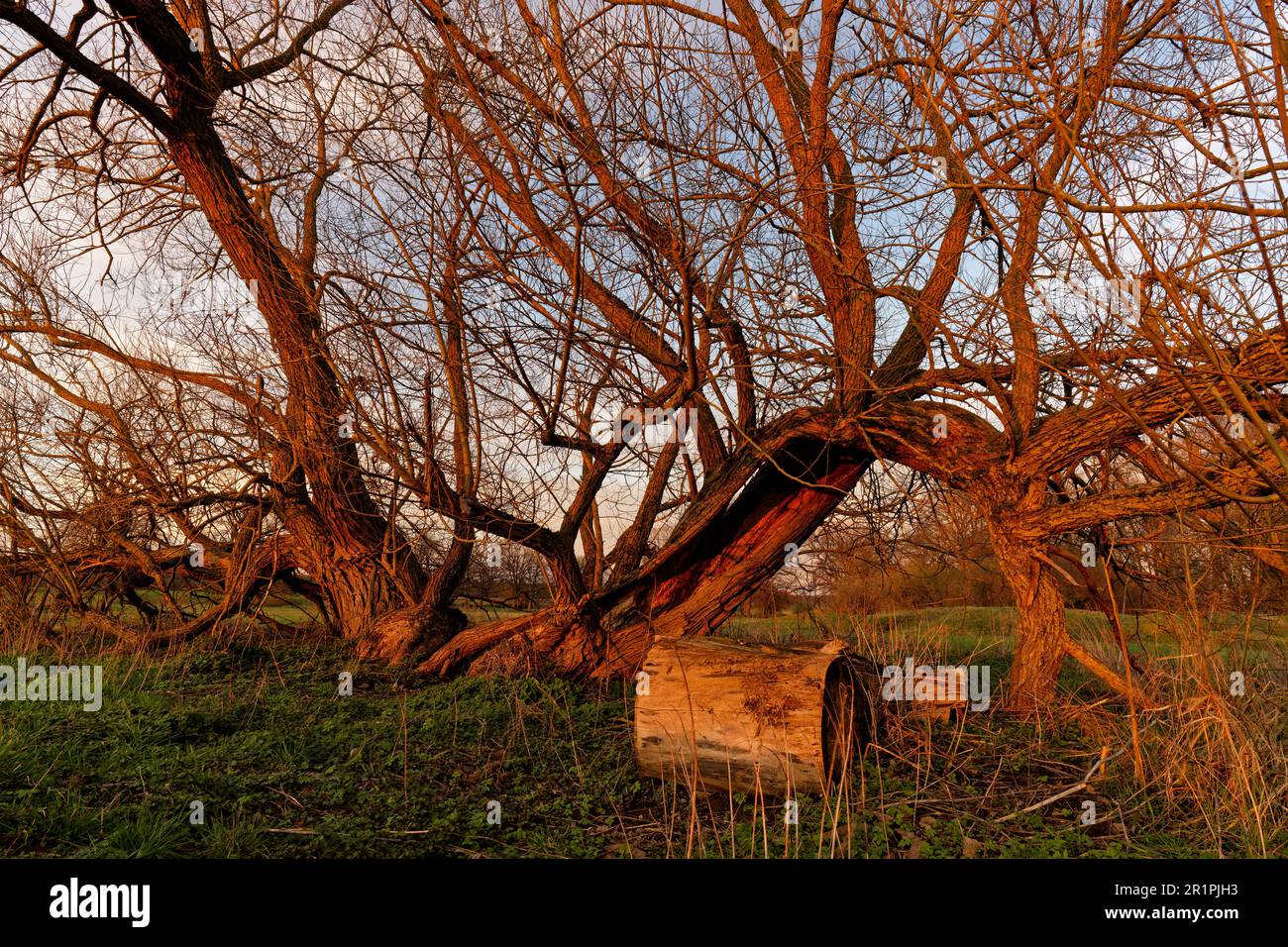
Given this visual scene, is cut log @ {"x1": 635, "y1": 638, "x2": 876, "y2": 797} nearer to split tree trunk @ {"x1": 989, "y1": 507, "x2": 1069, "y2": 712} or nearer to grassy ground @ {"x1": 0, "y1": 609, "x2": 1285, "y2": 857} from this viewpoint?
grassy ground @ {"x1": 0, "y1": 609, "x2": 1285, "y2": 857}

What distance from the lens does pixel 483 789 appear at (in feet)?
14.4

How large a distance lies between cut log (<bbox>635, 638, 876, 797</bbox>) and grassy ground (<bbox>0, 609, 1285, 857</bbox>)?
0.14 meters

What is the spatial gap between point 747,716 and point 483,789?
4.58 ft

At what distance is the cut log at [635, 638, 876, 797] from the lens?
421 centimetres

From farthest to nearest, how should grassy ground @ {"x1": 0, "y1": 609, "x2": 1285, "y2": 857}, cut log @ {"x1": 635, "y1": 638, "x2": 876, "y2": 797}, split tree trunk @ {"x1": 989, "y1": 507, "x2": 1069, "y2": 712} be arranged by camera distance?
split tree trunk @ {"x1": 989, "y1": 507, "x2": 1069, "y2": 712} < cut log @ {"x1": 635, "y1": 638, "x2": 876, "y2": 797} < grassy ground @ {"x1": 0, "y1": 609, "x2": 1285, "y2": 857}

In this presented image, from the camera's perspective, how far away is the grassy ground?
11.9 feet

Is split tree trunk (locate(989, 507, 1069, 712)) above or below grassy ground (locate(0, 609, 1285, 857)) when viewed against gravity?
above

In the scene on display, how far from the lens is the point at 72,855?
127 inches

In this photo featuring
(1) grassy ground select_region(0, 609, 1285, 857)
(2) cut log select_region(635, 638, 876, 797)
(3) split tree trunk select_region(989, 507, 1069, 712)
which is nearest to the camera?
(1) grassy ground select_region(0, 609, 1285, 857)

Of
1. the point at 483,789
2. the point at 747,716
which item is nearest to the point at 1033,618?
the point at 747,716

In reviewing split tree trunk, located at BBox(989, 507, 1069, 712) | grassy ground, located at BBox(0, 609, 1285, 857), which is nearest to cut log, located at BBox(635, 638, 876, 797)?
grassy ground, located at BBox(0, 609, 1285, 857)

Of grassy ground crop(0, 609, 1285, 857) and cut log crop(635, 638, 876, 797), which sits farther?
cut log crop(635, 638, 876, 797)

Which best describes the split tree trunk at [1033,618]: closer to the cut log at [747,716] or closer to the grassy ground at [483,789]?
the grassy ground at [483,789]

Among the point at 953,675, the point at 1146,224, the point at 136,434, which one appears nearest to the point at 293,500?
the point at 136,434
